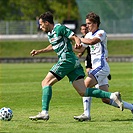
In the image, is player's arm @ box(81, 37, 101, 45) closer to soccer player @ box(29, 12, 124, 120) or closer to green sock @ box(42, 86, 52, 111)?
soccer player @ box(29, 12, 124, 120)

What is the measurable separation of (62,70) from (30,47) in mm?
45117

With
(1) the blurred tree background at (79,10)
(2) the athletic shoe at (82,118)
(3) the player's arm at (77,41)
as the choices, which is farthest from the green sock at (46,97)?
(1) the blurred tree background at (79,10)

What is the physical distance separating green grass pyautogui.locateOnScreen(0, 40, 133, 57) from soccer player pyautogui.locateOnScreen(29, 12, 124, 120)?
42767 millimetres

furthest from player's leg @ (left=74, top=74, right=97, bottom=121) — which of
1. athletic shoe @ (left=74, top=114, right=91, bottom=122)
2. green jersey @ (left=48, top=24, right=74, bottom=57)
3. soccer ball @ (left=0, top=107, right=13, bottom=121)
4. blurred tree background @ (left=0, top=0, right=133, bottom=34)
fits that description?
blurred tree background @ (left=0, top=0, right=133, bottom=34)

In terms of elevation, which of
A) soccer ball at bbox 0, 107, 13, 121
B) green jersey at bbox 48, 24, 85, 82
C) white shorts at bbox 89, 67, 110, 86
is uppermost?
green jersey at bbox 48, 24, 85, 82

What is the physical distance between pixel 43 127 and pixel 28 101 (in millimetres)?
5941

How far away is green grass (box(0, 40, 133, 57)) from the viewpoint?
5694 cm

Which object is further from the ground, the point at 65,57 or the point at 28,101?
the point at 65,57

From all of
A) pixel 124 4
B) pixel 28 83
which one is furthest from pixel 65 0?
pixel 28 83

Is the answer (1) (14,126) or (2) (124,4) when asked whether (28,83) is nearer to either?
(1) (14,126)

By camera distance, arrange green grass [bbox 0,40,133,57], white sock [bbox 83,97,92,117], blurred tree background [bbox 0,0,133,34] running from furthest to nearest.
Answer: blurred tree background [bbox 0,0,133,34], green grass [bbox 0,40,133,57], white sock [bbox 83,97,92,117]

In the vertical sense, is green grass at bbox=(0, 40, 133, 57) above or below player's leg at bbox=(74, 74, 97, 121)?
below

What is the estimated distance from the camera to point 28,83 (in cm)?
2588

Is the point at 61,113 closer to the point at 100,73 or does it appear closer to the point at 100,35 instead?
the point at 100,73
